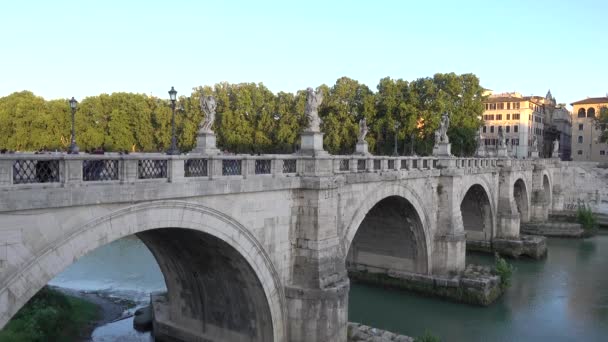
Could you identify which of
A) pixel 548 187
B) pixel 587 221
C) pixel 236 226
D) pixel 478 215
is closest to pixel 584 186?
pixel 548 187

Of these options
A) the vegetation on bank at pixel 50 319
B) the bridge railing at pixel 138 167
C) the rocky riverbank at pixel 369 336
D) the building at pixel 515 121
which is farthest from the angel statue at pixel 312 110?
the building at pixel 515 121

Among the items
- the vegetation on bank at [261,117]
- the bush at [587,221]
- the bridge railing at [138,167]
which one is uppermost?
the vegetation on bank at [261,117]

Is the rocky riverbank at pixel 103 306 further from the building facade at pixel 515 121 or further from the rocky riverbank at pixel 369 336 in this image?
the building facade at pixel 515 121

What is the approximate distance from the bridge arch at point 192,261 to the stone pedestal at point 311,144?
10.6 feet

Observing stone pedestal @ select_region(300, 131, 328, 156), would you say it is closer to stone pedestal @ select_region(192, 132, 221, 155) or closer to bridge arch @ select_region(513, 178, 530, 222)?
stone pedestal @ select_region(192, 132, 221, 155)

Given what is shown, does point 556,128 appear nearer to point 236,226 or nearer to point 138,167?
point 236,226

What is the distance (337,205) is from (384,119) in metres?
29.9

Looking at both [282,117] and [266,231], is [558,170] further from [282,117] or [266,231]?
[266,231]

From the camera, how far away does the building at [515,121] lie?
266 ft

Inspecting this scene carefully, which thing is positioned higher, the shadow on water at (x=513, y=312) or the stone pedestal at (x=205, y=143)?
the stone pedestal at (x=205, y=143)

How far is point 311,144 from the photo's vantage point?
48.3ft

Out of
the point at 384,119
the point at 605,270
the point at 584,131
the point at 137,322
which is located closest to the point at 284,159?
the point at 137,322

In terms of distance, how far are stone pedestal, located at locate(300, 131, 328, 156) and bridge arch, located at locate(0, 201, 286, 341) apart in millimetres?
3218

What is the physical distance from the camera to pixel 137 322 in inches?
728
